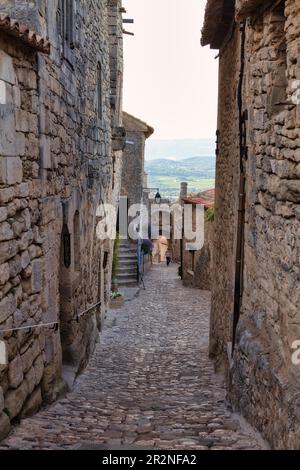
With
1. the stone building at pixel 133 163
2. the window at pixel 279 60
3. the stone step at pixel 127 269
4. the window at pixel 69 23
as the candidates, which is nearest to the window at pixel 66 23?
the window at pixel 69 23

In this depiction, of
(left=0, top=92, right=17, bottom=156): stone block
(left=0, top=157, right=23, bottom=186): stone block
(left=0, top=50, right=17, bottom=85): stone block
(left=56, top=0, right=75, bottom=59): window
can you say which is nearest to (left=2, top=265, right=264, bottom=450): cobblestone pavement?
(left=0, top=157, right=23, bottom=186): stone block

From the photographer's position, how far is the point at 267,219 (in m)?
4.32

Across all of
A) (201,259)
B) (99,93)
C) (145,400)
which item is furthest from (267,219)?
(201,259)

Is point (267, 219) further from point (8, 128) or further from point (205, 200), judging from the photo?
point (205, 200)

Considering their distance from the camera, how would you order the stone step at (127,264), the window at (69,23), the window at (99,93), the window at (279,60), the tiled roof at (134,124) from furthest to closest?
the tiled roof at (134,124), the stone step at (127,264), the window at (99,93), the window at (69,23), the window at (279,60)

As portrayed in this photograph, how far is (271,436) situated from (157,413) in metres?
Answer: 1.92

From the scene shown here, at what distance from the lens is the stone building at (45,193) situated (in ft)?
12.5

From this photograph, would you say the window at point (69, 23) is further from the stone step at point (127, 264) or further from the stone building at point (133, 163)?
the stone building at point (133, 163)

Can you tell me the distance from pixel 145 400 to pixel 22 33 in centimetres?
424

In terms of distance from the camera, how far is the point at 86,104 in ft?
25.9

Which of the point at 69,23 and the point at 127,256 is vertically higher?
the point at 69,23

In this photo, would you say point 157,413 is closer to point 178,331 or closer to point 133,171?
point 178,331

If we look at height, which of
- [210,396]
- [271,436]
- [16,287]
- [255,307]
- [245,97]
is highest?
[245,97]

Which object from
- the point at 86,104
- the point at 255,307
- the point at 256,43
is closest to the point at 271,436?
the point at 255,307
